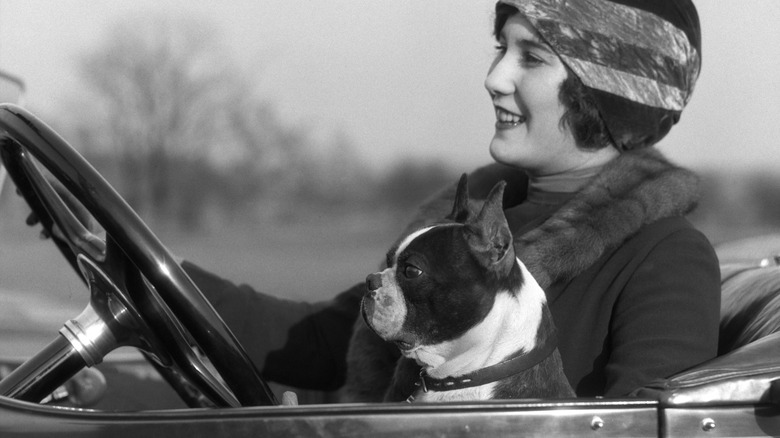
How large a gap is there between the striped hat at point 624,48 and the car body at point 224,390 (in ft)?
1.47

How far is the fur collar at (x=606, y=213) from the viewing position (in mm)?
1798

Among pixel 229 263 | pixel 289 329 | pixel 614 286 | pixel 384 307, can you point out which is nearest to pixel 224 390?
pixel 384 307

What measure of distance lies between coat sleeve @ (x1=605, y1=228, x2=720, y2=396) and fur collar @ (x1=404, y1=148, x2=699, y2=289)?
3.0 inches

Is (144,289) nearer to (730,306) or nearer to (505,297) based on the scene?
(505,297)

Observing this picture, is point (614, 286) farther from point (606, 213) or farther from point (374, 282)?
point (374, 282)

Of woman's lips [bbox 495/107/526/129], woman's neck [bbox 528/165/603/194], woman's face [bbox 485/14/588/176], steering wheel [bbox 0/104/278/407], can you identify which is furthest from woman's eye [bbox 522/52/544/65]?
steering wheel [bbox 0/104/278/407]

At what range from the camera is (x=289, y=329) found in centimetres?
223

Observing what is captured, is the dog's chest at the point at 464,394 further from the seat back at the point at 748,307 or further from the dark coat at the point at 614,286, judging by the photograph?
the seat back at the point at 748,307

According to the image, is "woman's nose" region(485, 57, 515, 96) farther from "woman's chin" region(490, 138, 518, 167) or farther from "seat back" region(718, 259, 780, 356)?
"seat back" region(718, 259, 780, 356)

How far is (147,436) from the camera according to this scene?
3.88ft

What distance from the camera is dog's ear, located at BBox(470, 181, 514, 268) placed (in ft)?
4.76

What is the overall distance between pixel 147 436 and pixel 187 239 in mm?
8905

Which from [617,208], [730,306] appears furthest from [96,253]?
[730,306]

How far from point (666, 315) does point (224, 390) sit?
779mm
